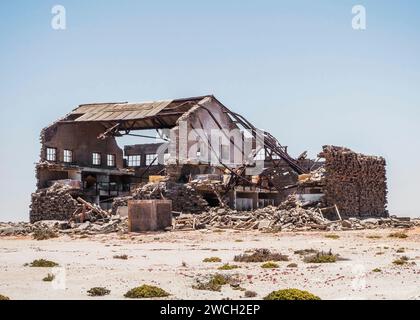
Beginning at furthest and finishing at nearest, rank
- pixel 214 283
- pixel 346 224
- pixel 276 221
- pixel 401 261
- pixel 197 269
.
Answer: pixel 276 221, pixel 346 224, pixel 401 261, pixel 197 269, pixel 214 283

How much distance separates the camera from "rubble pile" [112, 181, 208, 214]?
4597cm

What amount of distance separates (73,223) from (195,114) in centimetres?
1524

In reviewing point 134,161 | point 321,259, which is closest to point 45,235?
point 321,259

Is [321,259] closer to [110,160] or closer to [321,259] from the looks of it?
[321,259]

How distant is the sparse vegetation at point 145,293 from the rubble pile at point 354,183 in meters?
33.5

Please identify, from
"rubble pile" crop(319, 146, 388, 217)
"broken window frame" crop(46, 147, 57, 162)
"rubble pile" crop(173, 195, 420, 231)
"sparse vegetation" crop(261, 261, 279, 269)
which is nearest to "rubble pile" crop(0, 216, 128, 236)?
"rubble pile" crop(173, 195, 420, 231)

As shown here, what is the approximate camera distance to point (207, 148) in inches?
2137

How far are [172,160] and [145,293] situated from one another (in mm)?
33590

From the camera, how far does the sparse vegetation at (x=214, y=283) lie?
→ 16.0m

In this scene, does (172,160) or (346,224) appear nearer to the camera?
(346,224)

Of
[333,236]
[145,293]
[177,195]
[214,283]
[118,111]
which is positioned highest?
[118,111]

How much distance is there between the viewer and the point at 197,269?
2034cm

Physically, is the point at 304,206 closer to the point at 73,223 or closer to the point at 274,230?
the point at 274,230
